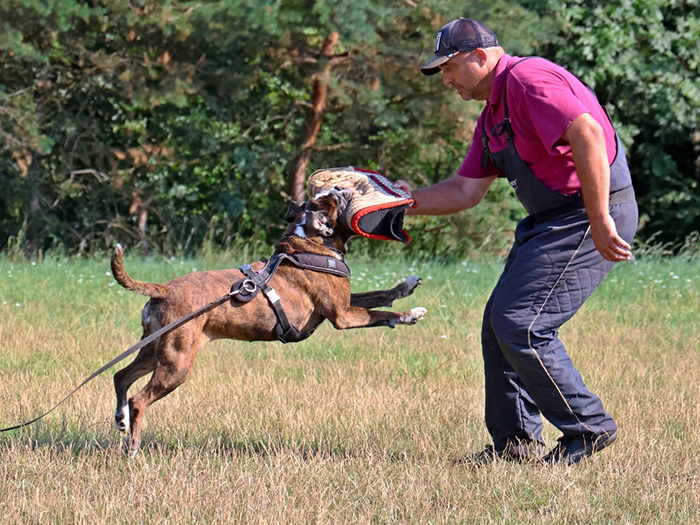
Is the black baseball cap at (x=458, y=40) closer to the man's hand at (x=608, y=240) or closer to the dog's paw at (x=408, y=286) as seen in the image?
the man's hand at (x=608, y=240)

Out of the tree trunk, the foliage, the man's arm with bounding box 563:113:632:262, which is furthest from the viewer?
the tree trunk

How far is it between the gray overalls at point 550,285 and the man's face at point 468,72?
24cm

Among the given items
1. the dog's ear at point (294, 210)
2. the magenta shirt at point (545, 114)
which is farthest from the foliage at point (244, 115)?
the magenta shirt at point (545, 114)

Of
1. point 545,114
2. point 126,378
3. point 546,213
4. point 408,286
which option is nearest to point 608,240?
point 546,213

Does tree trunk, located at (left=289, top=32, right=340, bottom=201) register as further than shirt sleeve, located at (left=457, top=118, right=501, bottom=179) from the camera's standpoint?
Yes

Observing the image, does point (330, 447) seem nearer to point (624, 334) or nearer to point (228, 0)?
point (624, 334)

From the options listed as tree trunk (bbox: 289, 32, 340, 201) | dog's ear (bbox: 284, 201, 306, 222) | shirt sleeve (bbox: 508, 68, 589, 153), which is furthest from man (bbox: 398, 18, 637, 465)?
tree trunk (bbox: 289, 32, 340, 201)

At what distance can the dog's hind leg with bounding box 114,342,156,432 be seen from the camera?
5305 mm

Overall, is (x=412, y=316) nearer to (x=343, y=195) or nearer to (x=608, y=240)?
(x=343, y=195)

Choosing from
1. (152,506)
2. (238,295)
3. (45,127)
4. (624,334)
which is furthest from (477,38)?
(45,127)

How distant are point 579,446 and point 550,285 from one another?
0.89 m

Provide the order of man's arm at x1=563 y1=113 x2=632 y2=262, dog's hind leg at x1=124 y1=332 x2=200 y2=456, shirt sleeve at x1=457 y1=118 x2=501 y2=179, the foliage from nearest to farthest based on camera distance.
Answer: man's arm at x1=563 y1=113 x2=632 y2=262 → dog's hind leg at x1=124 y1=332 x2=200 y2=456 → shirt sleeve at x1=457 y1=118 x2=501 y2=179 → the foliage

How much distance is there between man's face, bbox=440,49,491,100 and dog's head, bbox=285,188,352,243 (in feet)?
3.10

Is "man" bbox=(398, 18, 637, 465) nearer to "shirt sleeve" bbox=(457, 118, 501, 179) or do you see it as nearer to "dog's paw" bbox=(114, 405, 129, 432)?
"shirt sleeve" bbox=(457, 118, 501, 179)
